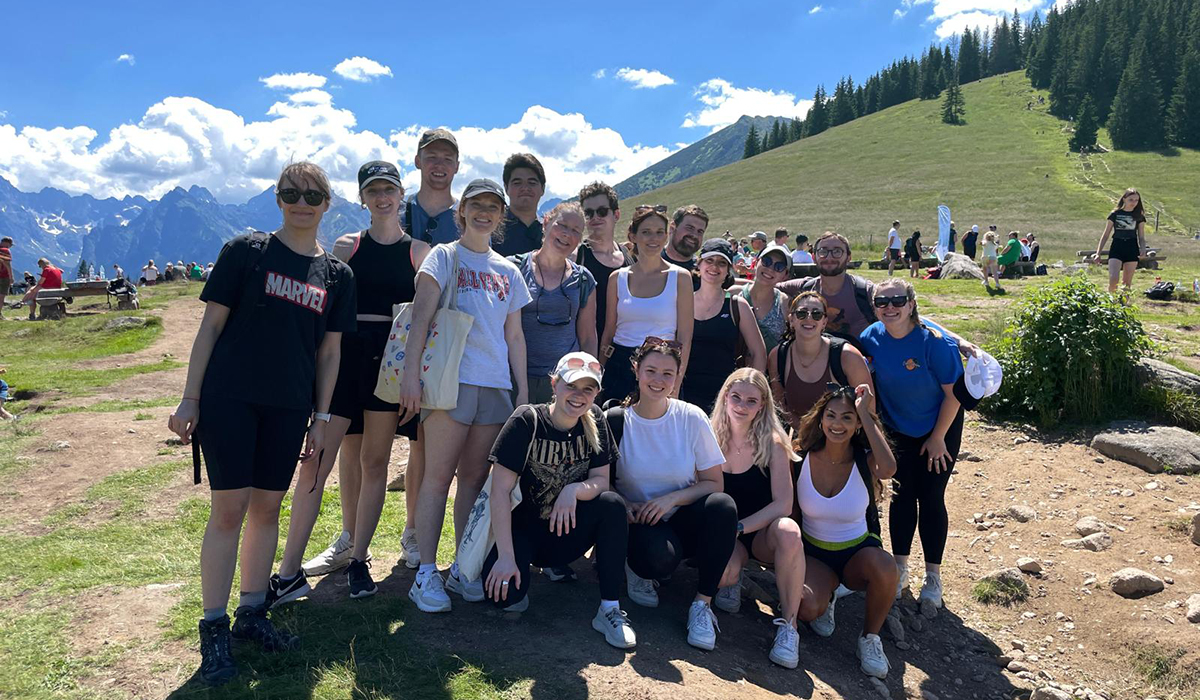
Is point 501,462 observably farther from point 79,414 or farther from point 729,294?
point 79,414

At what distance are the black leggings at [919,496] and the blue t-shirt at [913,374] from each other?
128 mm

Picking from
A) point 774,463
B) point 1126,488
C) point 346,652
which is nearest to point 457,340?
point 346,652

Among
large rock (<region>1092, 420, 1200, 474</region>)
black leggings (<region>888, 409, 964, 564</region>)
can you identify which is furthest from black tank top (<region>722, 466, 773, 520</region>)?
large rock (<region>1092, 420, 1200, 474</region>)

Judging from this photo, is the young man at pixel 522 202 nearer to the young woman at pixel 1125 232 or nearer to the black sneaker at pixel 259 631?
the black sneaker at pixel 259 631

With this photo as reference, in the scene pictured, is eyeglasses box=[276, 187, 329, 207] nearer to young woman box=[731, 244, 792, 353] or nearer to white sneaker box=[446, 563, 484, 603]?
white sneaker box=[446, 563, 484, 603]

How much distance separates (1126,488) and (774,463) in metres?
4.16

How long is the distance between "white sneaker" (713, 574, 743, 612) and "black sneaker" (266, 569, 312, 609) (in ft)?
8.44

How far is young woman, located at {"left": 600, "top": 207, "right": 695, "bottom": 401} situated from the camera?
4.84 m

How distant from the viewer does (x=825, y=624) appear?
15.2ft

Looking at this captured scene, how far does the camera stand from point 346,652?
3686mm

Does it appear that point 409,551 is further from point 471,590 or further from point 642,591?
point 642,591

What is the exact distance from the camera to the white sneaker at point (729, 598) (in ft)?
15.4

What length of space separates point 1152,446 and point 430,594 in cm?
671

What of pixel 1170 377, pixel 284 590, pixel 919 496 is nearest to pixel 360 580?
pixel 284 590
